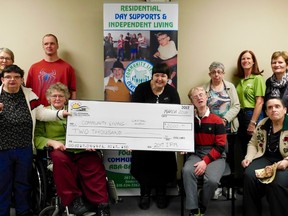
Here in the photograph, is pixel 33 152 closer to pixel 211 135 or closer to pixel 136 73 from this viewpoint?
pixel 136 73

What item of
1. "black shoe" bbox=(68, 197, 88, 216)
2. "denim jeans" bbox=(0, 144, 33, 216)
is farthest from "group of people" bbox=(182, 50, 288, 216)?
"denim jeans" bbox=(0, 144, 33, 216)

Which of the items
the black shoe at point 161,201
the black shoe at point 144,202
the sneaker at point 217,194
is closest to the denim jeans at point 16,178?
the black shoe at point 144,202

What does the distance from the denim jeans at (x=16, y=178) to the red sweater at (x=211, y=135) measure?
5.01 feet

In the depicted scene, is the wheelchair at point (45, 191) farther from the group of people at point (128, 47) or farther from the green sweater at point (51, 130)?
the group of people at point (128, 47)

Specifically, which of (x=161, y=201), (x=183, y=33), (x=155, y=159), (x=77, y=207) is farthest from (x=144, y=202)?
(x=183, y=33)

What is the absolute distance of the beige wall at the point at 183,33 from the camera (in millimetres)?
3840

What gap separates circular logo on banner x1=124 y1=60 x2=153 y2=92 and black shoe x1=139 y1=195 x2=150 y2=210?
3.79 ft

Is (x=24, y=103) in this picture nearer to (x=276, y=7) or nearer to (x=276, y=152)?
(x=276, y=152)

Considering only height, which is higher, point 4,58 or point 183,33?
point 183,33

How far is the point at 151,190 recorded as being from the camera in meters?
3.60

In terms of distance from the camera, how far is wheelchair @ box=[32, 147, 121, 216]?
278 centimetres

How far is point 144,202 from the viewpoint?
11.0 ft

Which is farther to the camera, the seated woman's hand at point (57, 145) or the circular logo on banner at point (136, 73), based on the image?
the circular logo on banner at point (136, 73)

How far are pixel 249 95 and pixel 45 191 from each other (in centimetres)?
233
